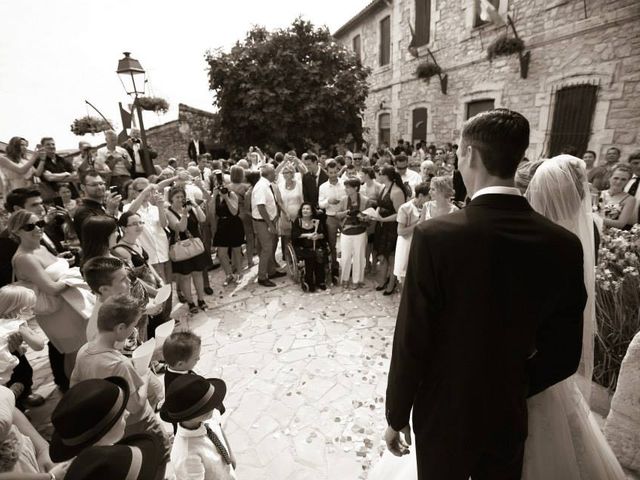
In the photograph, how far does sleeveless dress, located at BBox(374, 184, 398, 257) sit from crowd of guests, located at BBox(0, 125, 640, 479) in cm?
2

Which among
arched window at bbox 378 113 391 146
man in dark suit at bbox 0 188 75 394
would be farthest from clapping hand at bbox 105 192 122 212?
arched window at bbox 378 113 391 146

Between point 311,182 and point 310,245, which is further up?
point 311,182

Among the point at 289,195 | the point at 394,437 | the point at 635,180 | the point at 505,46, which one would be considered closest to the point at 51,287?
the point at 394,437

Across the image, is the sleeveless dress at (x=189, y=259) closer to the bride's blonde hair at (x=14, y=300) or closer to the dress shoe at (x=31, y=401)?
the dress shoe at (x=31, y=401)

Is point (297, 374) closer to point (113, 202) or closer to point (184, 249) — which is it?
point (184, 249)

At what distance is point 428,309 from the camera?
1.43 metres

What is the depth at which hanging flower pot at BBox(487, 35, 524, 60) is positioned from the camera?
33.7ft

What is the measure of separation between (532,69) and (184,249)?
10.9 m

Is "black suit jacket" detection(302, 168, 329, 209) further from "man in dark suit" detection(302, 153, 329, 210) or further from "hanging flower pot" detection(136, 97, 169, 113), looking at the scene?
"hanging flower pot" detection(136, 97, 169, 113)

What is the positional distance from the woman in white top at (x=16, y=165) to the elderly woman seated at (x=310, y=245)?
15.6 feet

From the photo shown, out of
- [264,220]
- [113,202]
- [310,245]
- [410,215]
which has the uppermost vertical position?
[113,202]

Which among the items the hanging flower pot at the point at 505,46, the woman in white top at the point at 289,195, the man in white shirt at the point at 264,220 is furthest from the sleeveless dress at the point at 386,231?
the hanging flower pot at the point at 505,46

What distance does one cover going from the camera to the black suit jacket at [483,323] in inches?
53.4

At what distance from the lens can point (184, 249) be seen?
510cm
